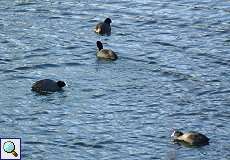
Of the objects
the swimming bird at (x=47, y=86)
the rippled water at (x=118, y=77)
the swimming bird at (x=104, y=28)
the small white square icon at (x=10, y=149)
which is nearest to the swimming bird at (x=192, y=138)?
the rippled water at (x=118, y=77)

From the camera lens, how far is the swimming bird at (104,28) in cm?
4398

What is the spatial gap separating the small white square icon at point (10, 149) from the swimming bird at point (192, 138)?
18.6 ft

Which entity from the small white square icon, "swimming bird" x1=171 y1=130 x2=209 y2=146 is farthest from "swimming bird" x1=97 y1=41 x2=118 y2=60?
the small white square icon

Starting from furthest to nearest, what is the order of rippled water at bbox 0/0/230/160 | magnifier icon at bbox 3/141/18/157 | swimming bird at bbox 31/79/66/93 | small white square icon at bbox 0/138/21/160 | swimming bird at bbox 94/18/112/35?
swimming bird at bbox 94/18/112/35
swimming bird at bbox 31/79/66/93
rippled water at bbox 0/0/230/160
magnifier icon at bbox 3/141/18/157
small white square icon at bbox 0/138/21/160

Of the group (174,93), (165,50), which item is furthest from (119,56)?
(174,93)

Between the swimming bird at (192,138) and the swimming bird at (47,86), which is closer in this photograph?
the swimming bird at (192,138)

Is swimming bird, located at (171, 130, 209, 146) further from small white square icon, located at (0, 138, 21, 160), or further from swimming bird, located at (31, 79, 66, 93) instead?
swimming bird, located at (31, 79, 66, 93)

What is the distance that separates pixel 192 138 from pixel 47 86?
7903mm

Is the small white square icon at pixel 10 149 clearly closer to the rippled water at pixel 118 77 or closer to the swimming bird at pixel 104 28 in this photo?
the rippled water at pixel 118 77

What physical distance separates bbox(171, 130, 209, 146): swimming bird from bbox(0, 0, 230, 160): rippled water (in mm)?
268

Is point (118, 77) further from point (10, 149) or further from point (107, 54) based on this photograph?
point (10, 149)

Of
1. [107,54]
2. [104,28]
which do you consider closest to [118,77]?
[107,54]

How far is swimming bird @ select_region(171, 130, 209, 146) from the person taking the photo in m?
31.8

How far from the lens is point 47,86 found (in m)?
37.1
